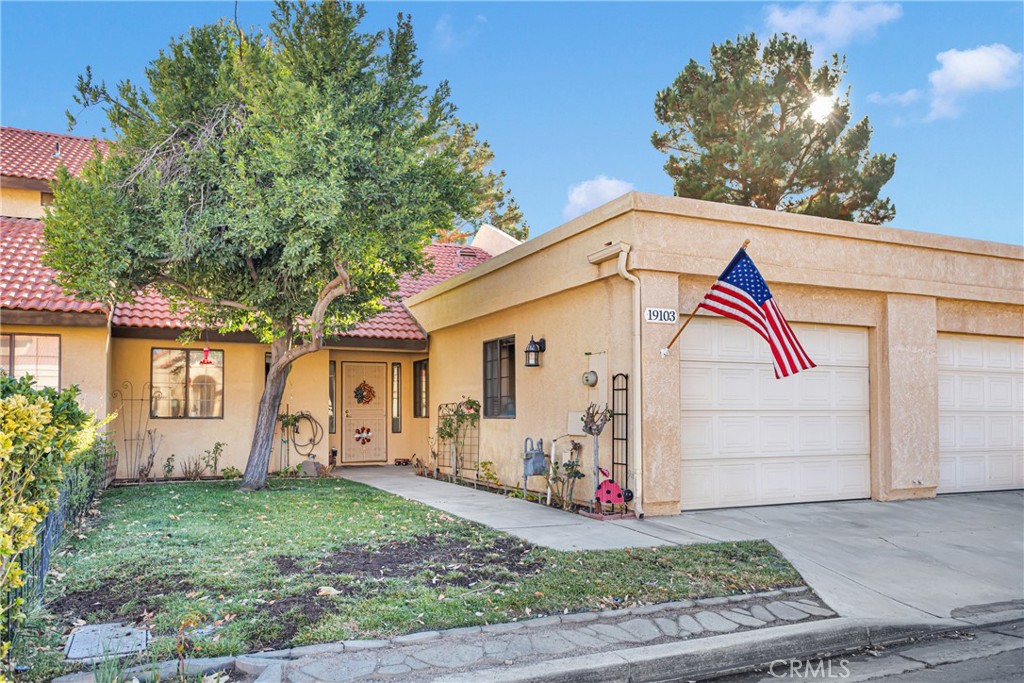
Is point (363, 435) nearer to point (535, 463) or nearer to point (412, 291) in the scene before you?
point (412, 291)

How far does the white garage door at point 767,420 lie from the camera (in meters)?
9.59

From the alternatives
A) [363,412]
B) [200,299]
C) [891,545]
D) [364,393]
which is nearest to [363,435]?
[363,412]

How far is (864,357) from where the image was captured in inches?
426

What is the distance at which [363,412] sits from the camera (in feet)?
56.3

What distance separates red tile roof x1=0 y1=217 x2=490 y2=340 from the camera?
12.2 meters

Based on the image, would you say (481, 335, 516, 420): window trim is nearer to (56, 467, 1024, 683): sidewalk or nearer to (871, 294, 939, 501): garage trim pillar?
(56, 467, 1024, 683): sidewalk

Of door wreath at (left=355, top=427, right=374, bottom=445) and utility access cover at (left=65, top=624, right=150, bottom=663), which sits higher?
door wreath at (left=355, top=427, right=374, bottom=445)

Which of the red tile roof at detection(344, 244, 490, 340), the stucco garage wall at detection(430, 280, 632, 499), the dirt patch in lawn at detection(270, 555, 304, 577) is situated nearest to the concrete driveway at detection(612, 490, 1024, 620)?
the stucco garage wall at detection(430, 280, 632, 499)

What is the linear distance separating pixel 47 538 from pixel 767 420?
27.5 ft

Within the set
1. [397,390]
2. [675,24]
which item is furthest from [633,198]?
[397,390]

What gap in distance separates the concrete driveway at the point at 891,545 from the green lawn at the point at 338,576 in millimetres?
503

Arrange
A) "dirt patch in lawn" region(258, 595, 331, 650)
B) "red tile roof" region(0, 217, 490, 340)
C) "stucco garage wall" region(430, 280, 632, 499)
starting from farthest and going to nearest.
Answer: "red tile roof" region(0, 217, 490, 340) → "stucco garage wall" region(430, 280, 632, 499) → "dirt patch in lawn" region(258, 595, 331, 650)

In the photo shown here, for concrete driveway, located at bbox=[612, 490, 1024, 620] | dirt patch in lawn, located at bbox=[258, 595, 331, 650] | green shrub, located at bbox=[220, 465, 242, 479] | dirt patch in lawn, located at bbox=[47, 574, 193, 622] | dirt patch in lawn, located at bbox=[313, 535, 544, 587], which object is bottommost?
green shrub, located at bbox=[220, 465, 242, 479]

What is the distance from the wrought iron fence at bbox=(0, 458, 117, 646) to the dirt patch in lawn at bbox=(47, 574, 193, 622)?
0.21m
